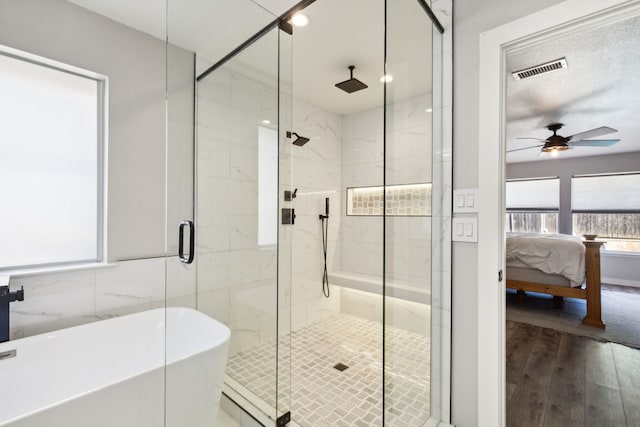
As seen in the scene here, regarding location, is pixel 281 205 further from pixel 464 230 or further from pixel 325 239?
pixel 325 239

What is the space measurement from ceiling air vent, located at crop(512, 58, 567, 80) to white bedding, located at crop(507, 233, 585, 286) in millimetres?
2261

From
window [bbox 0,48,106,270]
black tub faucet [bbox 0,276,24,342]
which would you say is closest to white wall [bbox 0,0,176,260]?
window [bbox 0,48,106,270]

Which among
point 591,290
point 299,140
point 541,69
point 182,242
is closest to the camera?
point 182,242

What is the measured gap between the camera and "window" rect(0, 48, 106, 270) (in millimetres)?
1753

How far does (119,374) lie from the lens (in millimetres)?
1703

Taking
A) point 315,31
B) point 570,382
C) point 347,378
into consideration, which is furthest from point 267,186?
point 570,382

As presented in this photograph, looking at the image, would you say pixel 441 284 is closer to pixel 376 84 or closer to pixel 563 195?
pixel 376 84

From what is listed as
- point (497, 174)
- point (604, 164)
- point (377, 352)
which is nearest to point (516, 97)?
point (497, 174)

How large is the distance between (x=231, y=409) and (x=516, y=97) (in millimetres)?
4138

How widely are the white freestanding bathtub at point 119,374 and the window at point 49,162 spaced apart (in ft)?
1.93

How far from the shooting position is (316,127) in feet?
11.9

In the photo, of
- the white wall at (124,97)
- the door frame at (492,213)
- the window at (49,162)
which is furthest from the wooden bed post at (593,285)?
the window at (49,162)

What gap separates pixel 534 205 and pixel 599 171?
124cm

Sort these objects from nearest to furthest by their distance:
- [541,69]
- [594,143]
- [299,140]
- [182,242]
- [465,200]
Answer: [182,242], [465,200], [541,69], [299,140], [594,143]
